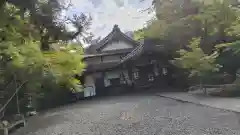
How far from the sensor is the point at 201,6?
18.1 metres

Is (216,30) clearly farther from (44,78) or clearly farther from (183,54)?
(44,78)

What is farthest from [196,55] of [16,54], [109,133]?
[16,54]

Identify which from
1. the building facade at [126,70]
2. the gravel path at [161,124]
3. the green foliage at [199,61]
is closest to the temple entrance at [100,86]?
the building facade at [126,70]

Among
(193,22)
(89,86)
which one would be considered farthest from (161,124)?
(89,86)

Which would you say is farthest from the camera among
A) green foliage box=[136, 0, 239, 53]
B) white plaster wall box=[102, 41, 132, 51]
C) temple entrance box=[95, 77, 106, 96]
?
white plaster wall box=[102, 41, 132, 51]

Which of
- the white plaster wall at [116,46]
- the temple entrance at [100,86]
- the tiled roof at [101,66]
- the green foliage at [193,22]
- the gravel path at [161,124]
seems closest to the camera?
the gravel path at [161,124]

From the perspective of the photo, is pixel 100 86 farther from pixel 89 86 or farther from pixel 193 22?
pixel 193 22

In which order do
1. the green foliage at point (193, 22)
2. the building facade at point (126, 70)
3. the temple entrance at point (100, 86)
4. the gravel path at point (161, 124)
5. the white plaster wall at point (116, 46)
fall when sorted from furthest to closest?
1. the white plaster wall at point (116, 46)
2. the temple entrance at point (100, 86)
3. the building facade at point (126, 70)
4. the green foliage at point (193, 22)
5. the gravel path at point (161, 124)

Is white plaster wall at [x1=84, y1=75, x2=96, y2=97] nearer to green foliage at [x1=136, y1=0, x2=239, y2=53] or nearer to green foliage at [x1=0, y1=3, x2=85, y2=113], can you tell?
green foliage at [x1=136, y1=0, x2=239, y2=53]

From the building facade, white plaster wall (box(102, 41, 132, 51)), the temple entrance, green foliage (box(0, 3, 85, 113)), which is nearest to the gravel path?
green foliage (box(0, 3, 85, 113))

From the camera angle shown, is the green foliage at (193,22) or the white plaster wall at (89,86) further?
the white plaster wall at (89,86)

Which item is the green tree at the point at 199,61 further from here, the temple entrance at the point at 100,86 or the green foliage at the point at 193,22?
the temple entrance at the point at 100,86

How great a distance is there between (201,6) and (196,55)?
11.7ft

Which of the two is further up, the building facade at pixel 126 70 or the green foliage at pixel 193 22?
the green foliage at pixel 193 22
